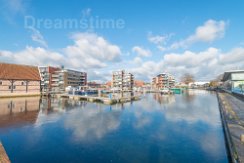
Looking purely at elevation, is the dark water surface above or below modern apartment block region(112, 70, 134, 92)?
below

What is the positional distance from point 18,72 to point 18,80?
346 centimetres

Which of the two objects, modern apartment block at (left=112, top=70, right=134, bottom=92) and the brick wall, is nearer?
the brick wall

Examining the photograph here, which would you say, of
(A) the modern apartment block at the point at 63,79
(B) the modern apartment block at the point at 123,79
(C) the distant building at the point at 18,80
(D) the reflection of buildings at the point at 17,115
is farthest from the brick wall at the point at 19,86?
(B) the modern apartment block at the point at 123,79

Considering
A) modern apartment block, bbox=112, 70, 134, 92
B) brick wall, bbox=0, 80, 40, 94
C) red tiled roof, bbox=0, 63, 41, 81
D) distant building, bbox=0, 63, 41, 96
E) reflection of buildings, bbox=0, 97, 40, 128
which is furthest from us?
modern apartment block, bbox=112, 70, 134, 92

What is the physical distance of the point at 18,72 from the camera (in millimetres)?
53750

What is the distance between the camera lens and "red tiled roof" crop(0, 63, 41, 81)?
49.9 meters

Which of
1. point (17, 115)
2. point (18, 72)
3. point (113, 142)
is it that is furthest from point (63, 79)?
point (113, 142)

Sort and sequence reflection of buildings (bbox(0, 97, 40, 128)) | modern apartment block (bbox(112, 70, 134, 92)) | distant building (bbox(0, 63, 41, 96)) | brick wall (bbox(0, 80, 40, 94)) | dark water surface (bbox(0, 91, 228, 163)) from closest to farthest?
1. dark water surface (bbox(0, 91, 228, 163))
2. reflection of buildings (bbox(0, 97, 40, 128))
3. brick wall (bbox(0, 80, 40, 94))
4. distant building (bbox(0, 63, 41, 96))
5. modern apartment block (bbox(112, 70, 134, 92))

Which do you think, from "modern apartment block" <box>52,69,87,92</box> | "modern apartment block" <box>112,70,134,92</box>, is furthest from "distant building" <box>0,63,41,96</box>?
"modern apartment block" <box>112,70,134,92</box>

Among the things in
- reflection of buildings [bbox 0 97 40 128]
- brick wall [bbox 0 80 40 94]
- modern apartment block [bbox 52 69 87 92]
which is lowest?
reflection of buildings [bbox 0 97 40 128]

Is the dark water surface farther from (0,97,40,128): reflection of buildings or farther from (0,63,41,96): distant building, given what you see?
(0,63,41,96): distant building

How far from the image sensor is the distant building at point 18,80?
48.7m

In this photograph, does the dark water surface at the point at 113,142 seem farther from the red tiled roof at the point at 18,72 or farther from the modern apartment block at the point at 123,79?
the modern apartment block at the point at 123,79

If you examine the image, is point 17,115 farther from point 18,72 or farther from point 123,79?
point 123,79
